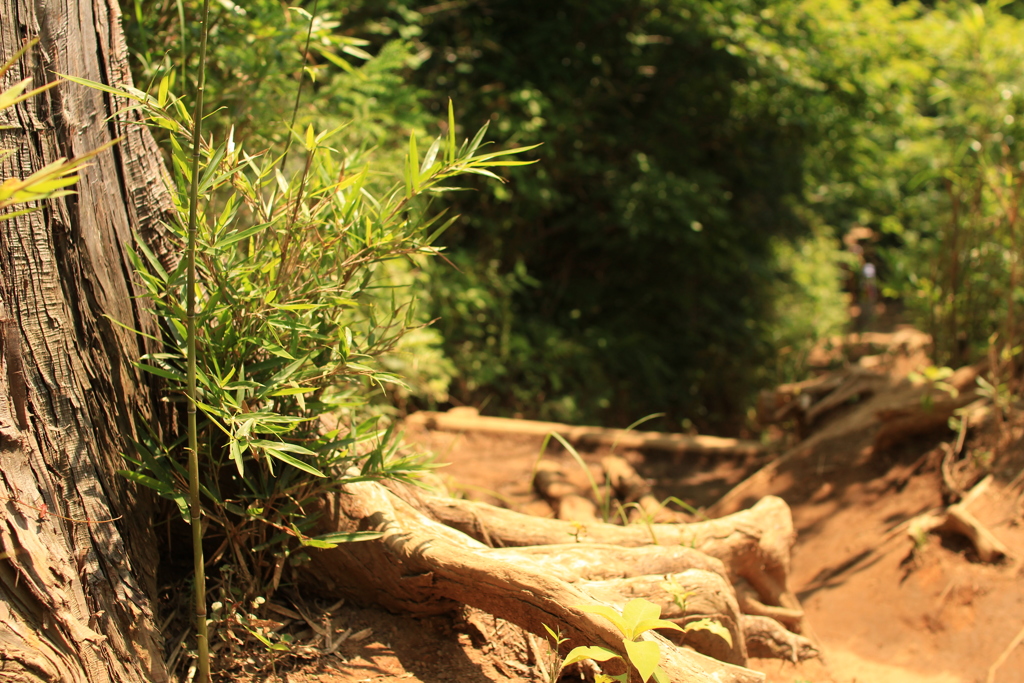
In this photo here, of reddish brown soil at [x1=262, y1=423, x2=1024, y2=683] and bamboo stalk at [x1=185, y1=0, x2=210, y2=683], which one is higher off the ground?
bamboo stalk at [x1=185, y1=0, x2=210, y2=683]

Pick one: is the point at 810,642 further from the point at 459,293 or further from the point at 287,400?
the point at 459,293

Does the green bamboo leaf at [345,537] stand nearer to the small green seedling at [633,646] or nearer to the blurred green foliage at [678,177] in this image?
the small green seedling at [633,646]

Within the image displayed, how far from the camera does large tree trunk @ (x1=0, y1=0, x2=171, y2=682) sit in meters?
1.51

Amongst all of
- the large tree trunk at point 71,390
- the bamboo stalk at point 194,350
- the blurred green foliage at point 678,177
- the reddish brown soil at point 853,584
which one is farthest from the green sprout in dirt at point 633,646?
the blurred green foliage at point 678,177

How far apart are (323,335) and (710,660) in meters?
1.30

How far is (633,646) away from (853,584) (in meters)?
2.74

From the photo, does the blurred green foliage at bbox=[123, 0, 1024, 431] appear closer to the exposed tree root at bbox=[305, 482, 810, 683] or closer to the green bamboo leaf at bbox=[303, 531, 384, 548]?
the exposed tree root at bbox=[305, 482, 810, 683]

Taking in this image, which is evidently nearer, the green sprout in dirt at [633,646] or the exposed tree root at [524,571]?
the green sprout in dirt at [633,646]

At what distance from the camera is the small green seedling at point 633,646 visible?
1.60 m

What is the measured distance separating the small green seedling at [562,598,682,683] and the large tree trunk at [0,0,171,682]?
0.97 meters

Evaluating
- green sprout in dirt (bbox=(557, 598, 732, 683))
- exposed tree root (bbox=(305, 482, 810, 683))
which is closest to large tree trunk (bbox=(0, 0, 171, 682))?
exposed tree root (bbox=(305, 482, 810, 683))

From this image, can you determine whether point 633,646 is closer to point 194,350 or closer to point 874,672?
point 194,350

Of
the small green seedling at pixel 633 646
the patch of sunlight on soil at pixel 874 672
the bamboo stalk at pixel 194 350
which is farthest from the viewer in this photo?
the patch of sunlight on soil at pixel 874 672

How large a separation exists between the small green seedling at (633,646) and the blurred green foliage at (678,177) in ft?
11.1
